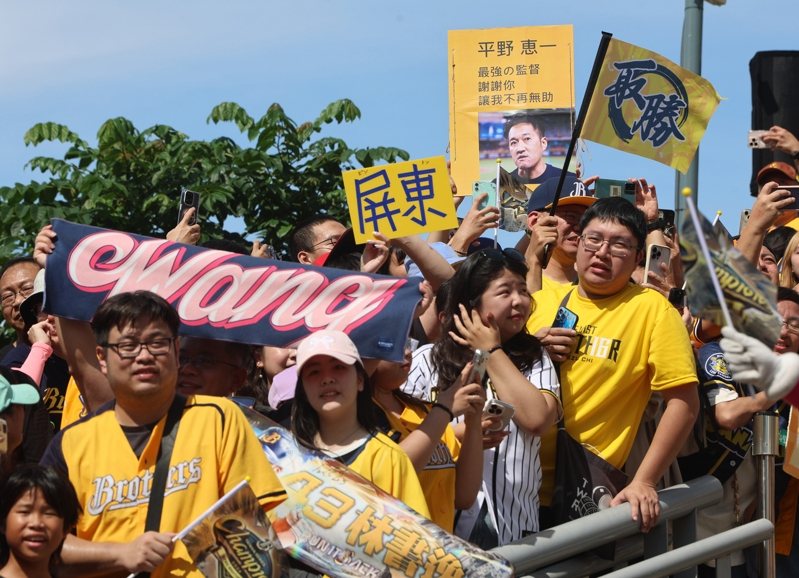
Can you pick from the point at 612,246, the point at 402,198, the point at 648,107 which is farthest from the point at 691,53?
the point at 612,246

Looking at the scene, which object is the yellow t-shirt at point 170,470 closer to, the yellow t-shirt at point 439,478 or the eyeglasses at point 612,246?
the yellow t-shirt at point 439,478

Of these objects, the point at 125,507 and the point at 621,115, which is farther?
the point at 621,115

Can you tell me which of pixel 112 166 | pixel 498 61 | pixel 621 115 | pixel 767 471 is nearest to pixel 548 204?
pixel 621 115

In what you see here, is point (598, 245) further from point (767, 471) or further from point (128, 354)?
point (128, 354)

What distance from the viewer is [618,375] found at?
5.76 metres

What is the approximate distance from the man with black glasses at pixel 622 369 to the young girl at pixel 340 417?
1.16 metres

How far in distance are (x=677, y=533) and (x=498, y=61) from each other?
16.3 feet

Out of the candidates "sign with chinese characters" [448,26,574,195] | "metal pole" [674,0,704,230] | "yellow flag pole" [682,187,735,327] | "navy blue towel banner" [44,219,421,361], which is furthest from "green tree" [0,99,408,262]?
"yellow flag pole" [682,187,735,327]

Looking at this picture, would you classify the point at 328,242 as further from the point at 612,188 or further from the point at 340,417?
the point at 340,417

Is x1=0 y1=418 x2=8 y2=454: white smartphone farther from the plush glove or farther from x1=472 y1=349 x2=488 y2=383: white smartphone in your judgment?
the plush glove

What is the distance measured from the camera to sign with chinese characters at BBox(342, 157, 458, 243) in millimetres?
6426

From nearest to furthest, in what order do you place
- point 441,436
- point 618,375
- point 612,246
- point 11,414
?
point 11,414, point 441,436, point 618,375, point 612,246

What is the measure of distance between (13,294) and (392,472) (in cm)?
296

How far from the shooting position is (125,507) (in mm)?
4336
